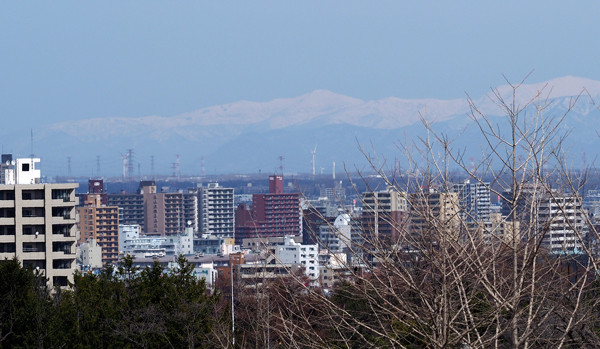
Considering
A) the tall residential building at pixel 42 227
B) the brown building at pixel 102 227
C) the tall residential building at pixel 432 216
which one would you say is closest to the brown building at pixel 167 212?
the brown building at pixel 102 227

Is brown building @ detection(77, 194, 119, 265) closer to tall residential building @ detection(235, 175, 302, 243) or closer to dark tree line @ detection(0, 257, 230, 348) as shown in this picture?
tall residential building @ detection(235, 175, 302, 243)

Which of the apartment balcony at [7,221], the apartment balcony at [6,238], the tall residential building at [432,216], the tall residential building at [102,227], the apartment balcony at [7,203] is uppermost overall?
the apartment balcony at [7,203]

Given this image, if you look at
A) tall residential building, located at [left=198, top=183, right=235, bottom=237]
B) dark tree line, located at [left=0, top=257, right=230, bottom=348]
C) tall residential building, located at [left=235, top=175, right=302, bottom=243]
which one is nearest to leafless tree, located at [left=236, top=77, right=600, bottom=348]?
dark tree line, located at [left=0, top=257, right=230, bottom=348]

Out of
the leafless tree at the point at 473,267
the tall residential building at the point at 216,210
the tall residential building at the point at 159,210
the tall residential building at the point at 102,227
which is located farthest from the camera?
the tall residential building at the point at 216,210

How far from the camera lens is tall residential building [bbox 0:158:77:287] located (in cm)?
2328

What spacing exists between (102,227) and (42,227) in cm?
5658

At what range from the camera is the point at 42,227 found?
23438 millimetres

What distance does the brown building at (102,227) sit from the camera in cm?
7800

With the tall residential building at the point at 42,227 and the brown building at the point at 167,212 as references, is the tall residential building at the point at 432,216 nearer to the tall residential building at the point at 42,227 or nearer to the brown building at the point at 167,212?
the tall residential building at the point at 42,227

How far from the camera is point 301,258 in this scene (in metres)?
59.3

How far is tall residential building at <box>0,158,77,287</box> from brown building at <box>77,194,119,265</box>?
54.0 metres

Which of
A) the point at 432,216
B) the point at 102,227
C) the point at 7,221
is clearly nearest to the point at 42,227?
the point at 7,221

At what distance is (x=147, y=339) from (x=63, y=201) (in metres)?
11.2

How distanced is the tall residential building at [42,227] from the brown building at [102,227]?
5402 cm
